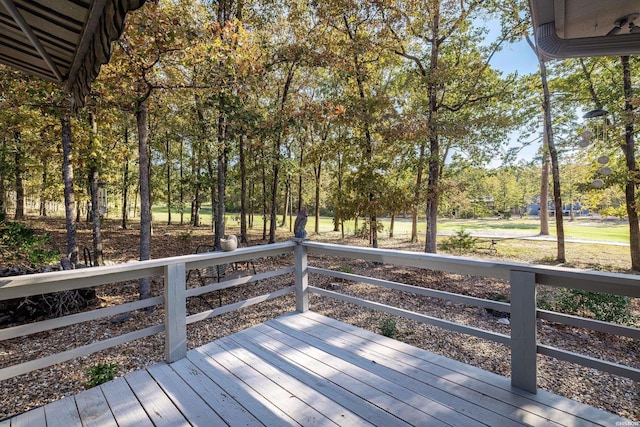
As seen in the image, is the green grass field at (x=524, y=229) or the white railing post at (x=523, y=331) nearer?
the white railing post at (x=523, y=331)

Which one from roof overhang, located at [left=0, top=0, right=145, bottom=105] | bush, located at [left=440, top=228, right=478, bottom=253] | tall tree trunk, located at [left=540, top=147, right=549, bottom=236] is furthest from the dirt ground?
tall tree trunk, located at [left=540, top=147, right=549, bottom=236]

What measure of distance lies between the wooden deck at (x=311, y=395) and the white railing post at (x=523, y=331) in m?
0.09

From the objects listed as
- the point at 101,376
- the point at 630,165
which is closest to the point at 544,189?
the point at 630,165

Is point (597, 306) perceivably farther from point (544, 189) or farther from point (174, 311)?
point (544, 189)

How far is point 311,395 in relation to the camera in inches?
72.2

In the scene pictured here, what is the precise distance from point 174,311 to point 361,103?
582 centimetres

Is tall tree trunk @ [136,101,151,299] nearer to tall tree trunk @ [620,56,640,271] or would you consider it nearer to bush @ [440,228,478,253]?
bush @ [440,228,478,253]

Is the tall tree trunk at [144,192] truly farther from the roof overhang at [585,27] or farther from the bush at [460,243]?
the bush at [460,243]

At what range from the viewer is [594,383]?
112 inches

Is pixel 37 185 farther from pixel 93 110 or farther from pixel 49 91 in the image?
pixel 49 91

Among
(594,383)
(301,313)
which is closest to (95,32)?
(301,313)

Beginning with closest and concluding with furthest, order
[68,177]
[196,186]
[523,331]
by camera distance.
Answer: [523,331] < [68,177] < [196,186]

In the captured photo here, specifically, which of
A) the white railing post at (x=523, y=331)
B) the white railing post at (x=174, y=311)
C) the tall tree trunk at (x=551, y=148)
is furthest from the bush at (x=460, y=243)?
the white railing post at (x=174, y=311)

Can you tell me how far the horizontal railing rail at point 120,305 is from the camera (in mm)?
1651
